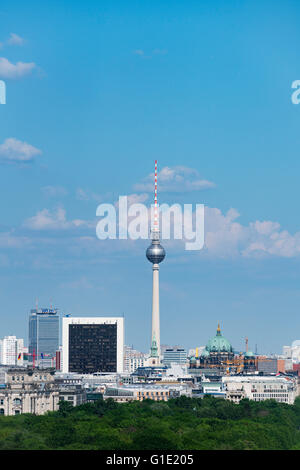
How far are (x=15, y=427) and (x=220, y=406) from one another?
55936mm

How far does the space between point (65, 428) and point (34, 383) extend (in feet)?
168

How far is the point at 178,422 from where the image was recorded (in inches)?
6009

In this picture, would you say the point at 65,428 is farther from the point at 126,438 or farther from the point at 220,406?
the point at 220,406
